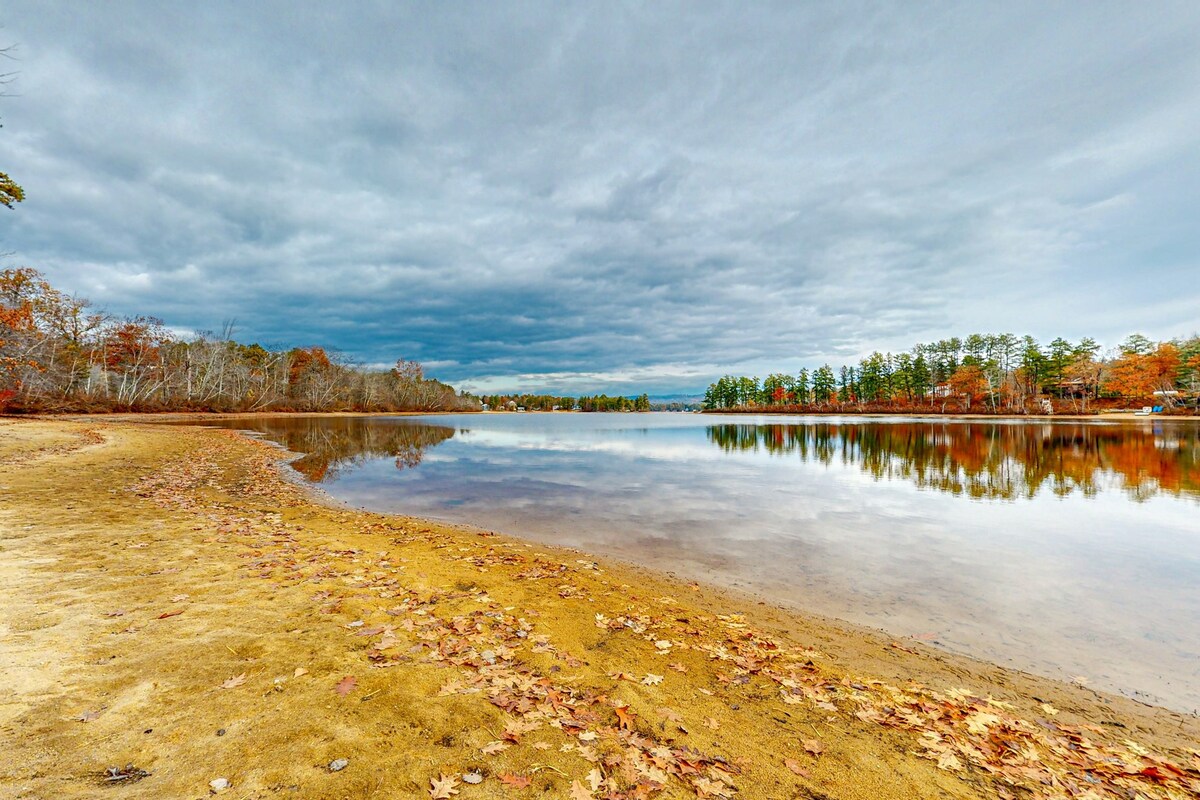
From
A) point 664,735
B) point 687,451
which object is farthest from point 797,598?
point 687,451

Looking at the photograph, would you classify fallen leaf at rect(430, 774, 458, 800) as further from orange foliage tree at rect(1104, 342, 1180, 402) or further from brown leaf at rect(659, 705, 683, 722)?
orange foliage tree at rect(1104, 342, 1180, 402)

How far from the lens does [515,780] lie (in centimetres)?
318

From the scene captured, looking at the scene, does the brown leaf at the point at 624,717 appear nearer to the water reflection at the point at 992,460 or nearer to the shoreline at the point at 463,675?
the shoreline at the point at 463,675

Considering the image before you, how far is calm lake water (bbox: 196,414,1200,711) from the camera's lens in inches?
274

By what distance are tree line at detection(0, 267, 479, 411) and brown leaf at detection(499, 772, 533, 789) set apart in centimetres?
4022

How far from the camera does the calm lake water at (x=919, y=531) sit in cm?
696

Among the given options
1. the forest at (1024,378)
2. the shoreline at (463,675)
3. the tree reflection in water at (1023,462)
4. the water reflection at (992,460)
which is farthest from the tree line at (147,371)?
the forest at (1024,378)

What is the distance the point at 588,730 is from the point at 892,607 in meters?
6.55

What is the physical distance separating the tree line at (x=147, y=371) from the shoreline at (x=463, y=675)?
1343 inches

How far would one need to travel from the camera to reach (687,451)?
33688 millimetres

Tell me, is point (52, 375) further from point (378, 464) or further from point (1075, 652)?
point (1075, 652)

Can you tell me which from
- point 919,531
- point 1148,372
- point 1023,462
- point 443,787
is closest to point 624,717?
point 443,787

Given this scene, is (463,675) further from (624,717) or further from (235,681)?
(235,681)

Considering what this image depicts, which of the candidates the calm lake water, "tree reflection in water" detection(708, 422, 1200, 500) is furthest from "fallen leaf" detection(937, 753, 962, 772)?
"tree reflection in water" detection(708, 422, 1200, 500)
